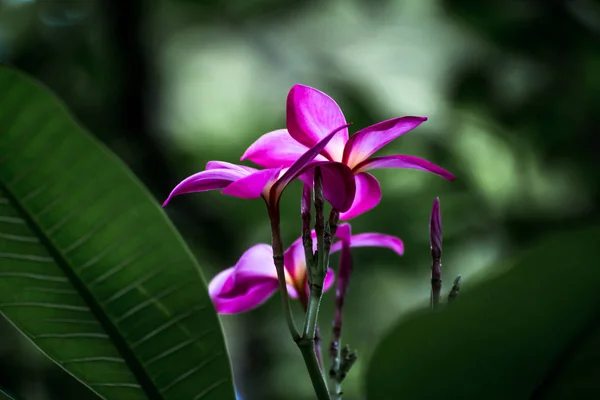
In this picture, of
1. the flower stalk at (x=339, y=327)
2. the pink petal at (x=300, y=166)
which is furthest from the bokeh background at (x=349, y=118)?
the pink petal at (x=300, y=166)

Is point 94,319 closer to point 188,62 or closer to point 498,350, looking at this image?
point 498,350

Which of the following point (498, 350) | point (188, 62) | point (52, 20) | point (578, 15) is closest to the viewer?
point (498, 350)

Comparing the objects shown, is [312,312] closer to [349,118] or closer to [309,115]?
[309,115]

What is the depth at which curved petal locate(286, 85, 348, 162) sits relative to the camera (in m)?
0.37

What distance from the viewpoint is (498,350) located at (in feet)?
0.91

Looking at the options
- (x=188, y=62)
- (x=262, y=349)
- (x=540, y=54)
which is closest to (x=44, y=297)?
(x=540, y=54)

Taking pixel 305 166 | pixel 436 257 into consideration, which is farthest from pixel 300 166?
pixel 436 257

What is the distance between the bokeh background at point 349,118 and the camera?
1644 millimetres

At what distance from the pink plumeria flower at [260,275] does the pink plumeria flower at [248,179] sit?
0.05 m

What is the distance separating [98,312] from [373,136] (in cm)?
17

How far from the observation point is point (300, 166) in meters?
0.33

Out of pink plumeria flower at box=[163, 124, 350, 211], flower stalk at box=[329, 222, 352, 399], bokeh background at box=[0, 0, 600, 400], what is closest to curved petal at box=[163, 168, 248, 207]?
pink plumeria flower at box=[163, 124, 350, 211]

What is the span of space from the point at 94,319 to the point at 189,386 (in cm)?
6

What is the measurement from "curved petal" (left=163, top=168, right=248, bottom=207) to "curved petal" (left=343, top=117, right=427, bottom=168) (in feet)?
0.21
